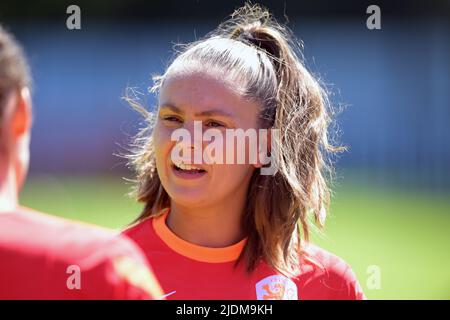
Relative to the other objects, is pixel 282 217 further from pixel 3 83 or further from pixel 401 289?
pixel 401 289

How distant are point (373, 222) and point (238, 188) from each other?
5633 millimetres

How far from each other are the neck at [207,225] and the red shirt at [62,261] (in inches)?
31.9

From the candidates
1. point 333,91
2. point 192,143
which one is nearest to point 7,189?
point 192,143

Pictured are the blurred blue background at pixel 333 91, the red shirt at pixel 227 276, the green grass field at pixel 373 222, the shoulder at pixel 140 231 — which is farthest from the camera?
the blurred blue background at pixel 333 91

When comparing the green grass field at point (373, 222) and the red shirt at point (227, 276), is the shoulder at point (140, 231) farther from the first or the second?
the green grass field at point (373, 222)

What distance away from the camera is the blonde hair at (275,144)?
193 centimetres

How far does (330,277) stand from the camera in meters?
1.82

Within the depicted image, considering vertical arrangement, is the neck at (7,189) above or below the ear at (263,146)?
below

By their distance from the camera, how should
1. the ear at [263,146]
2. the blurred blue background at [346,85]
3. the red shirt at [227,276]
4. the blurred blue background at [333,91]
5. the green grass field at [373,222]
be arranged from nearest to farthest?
1. the red shirt at [227,276]
2. the ear at [263,146]
3. the green grass field at [373,222]
4. the blurred blue background at [333,91]
5. the blurred blue background at [346,85]

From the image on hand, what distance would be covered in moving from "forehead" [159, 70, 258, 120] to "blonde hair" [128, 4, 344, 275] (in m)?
0.03

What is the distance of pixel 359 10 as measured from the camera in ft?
23.8

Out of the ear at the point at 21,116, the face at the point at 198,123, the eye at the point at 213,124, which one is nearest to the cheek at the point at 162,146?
the face at the point at 198,123

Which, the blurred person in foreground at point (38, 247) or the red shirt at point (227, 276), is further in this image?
the red shirt at point (227, 276)

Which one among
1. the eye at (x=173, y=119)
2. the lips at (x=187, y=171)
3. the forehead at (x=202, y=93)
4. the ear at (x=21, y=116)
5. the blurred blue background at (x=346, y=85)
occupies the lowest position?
the lips at (x=187, y=171)
